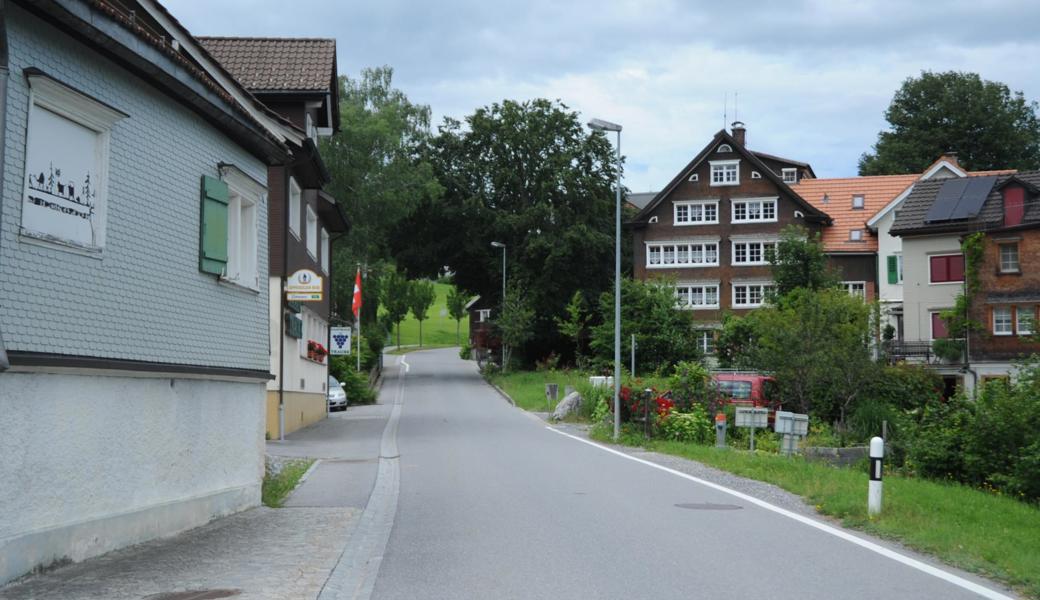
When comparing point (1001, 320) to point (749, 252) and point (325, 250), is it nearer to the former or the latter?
point (749, 252)

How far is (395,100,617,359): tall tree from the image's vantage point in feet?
205

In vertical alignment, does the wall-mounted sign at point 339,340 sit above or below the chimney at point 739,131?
below

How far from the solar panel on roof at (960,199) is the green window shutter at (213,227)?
137 feet

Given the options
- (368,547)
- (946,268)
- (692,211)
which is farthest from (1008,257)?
(368,547)

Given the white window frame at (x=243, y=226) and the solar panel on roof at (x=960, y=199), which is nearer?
the white window frame at (x=243, y=226)

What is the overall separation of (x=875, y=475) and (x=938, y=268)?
41058mm

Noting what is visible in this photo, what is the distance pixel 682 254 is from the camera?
63.2 m

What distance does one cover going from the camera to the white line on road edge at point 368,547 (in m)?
8.33

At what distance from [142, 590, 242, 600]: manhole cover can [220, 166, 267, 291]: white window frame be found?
5.78 m

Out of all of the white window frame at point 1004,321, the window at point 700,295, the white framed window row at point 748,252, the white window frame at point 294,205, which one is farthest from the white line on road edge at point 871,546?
the white framed window row at point 748,252

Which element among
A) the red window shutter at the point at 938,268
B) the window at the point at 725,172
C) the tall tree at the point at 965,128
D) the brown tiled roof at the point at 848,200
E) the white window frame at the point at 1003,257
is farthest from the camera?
the tall tree at the point at 965,128

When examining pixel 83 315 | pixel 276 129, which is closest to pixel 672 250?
pixel 276 129

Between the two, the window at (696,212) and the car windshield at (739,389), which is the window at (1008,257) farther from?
the car windshield at (739,389)

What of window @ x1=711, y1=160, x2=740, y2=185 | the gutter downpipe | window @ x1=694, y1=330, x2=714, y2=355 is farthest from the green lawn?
the gutter downpipe
